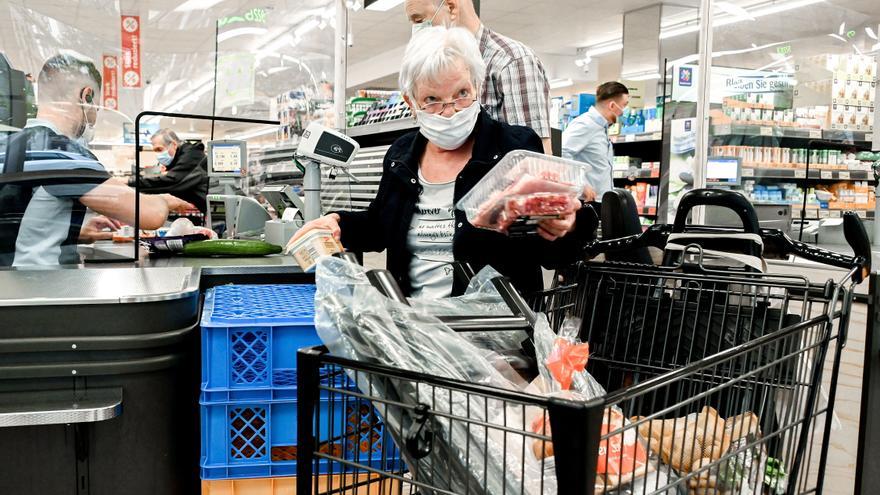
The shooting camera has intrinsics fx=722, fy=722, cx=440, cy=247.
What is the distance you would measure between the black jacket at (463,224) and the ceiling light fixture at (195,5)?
428 centimetres

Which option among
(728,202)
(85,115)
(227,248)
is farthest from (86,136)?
(728,202)

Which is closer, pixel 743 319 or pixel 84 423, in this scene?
pixel 743 319

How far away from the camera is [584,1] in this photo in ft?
36.1

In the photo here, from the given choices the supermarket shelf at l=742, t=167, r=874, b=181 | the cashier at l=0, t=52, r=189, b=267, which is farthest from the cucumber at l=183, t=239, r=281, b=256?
the supermarket shelf at l=742, t=167, r=874, b=181

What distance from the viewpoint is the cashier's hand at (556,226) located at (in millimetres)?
1282

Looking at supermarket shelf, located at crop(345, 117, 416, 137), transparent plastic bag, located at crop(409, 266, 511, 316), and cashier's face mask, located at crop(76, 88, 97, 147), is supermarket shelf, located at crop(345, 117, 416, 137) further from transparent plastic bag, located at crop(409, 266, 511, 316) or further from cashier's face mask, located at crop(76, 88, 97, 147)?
transparent plastic bag, located at crop(409, 266, 511, 316)

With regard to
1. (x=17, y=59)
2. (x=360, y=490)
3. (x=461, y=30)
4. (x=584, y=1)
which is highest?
(x=584, y=1)

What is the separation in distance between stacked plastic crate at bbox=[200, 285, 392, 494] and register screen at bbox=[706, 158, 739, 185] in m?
4.16

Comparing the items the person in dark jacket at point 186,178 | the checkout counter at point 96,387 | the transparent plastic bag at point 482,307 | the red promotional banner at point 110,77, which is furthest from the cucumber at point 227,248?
the person in dark jacket at point 186,178

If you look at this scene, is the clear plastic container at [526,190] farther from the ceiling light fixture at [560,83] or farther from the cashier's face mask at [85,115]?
the ceiling light fixture at [560,83]

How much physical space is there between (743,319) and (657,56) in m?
10.2

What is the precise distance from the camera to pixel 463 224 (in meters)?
1.66

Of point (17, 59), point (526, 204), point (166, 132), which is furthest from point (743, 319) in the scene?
point (166, 132)

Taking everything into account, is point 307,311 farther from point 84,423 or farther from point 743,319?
point 743,319
